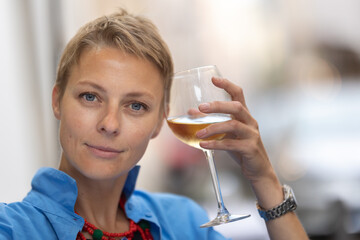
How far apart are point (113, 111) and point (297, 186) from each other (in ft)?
11.0

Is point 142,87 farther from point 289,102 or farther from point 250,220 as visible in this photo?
point 289,102

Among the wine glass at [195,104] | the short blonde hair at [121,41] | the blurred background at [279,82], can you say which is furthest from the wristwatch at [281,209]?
the blurred background at [279,82]

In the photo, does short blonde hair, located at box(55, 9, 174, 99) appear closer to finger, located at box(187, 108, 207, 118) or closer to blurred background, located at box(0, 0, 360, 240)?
finger, located at box(187, 108, 207, 118)

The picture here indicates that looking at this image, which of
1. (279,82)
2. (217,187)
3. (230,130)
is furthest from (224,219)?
(279,82)

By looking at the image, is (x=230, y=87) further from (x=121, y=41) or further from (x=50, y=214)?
(x=50, y=214)

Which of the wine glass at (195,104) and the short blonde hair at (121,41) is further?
the short blonde hair at (121,41)

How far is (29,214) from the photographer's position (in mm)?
1100

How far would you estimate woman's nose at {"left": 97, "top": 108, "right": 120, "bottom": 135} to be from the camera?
3.63 feet

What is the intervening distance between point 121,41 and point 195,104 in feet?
0.93

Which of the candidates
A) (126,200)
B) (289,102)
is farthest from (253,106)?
(126,200)

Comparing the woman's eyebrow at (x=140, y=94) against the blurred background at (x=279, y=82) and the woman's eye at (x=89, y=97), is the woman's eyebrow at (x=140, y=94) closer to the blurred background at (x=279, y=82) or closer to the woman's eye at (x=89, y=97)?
the woman's eye at (x=89, y=97)

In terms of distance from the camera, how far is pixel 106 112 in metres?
1.14

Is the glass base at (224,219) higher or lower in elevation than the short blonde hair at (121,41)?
lower

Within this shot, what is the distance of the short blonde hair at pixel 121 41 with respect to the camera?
122 centimetres
